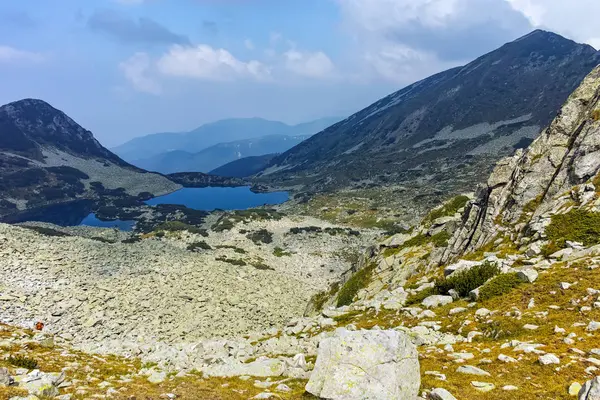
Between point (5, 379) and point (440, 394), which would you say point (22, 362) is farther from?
point (440, 394)

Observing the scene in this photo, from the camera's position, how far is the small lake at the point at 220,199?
146m

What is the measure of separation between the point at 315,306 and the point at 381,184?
336 ft

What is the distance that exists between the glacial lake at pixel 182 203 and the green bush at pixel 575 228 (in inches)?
3883

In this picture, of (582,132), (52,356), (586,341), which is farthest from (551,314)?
(52,356)

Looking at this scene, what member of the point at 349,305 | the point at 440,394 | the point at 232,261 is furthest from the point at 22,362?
the point at 232,261

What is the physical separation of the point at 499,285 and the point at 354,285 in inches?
526

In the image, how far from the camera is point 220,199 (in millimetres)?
165500

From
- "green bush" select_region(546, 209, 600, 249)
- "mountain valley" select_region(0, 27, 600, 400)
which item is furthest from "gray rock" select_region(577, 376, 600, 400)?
"green bush" select_region(546, 209, 600, 249)

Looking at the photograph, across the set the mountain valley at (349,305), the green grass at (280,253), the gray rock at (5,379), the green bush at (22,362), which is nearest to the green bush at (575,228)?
the mountain valley at (349,305)

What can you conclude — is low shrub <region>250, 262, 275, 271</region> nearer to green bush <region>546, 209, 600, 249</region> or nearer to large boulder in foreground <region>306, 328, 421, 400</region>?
green bush <region>546, 209, 600, 249</region>

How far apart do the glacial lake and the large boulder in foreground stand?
9895 centimetres

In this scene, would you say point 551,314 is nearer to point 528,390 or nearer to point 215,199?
point 528,390

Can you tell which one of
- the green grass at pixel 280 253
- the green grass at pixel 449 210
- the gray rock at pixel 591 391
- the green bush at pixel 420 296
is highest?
the green grass at pixel 449 210

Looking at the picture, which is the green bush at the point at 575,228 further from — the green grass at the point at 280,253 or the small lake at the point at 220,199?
the small lake at the point at 220,199
